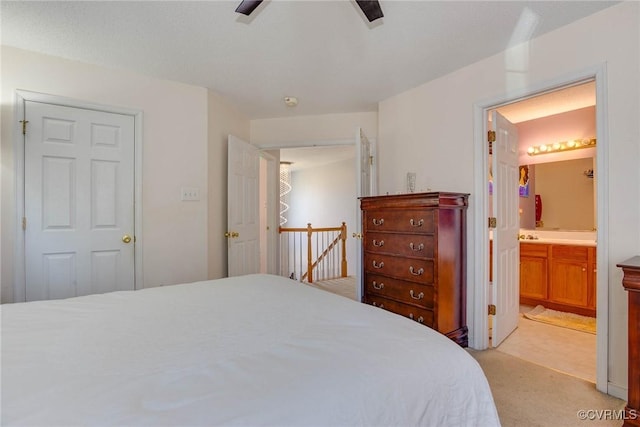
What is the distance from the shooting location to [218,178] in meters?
3.44

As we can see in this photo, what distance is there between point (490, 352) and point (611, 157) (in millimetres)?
1653

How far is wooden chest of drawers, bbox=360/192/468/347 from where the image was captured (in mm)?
2344

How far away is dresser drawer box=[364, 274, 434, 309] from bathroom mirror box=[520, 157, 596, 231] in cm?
271

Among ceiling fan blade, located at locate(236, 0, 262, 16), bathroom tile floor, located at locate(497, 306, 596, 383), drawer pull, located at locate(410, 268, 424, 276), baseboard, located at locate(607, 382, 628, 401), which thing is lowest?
bathroom tile floor, located at locate(497, 306, 596, 383)

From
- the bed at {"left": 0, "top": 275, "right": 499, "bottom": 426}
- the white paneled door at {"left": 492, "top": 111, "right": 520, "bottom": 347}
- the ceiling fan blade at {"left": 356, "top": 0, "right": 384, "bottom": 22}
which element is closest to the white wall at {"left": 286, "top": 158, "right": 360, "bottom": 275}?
the white paneled door at {"left": 492, "top": 111, "right": 520, "bottom": 347}

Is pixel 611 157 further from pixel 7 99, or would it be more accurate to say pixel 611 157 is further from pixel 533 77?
pixel 7 99

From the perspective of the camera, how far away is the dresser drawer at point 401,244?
7.77 feet

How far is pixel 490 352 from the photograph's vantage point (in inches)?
101

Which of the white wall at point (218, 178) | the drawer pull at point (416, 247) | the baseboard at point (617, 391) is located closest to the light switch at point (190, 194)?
the white wall at point (218, 178)

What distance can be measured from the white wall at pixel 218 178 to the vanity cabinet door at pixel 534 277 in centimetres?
362

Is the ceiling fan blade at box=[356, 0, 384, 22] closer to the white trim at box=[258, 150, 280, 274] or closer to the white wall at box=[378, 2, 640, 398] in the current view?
the white wall at box=[378, 2, 640, 398]

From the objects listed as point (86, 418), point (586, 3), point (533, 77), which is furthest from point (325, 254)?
point (86, 418)

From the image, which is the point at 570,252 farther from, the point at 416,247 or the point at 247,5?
the point at 247,5

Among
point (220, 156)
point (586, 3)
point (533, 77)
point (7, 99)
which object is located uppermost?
point (586, 3)
